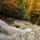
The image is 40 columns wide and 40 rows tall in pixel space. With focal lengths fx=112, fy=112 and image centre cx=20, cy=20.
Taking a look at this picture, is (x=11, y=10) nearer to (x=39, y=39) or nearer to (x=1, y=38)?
(x=1, y=38)

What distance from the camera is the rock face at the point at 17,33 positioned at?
139cm

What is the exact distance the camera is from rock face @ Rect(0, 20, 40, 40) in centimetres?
139

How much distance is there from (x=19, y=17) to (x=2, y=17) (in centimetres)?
23

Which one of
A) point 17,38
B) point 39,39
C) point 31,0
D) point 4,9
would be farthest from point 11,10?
point 39,39

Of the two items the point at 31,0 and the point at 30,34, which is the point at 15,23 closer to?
the point at 30,34

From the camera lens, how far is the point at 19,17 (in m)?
1.55

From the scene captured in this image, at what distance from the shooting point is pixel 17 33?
4.68ft

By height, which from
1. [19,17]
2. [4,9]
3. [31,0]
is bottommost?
[19,17]

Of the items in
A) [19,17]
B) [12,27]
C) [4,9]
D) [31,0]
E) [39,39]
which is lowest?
[39,39]

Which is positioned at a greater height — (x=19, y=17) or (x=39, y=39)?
(x=19, y=17)

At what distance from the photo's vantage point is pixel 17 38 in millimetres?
1376

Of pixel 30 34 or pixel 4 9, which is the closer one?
pixel 30 34

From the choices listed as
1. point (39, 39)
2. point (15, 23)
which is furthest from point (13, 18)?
point (39, 39)

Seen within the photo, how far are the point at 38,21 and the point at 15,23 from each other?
1.07 ft
